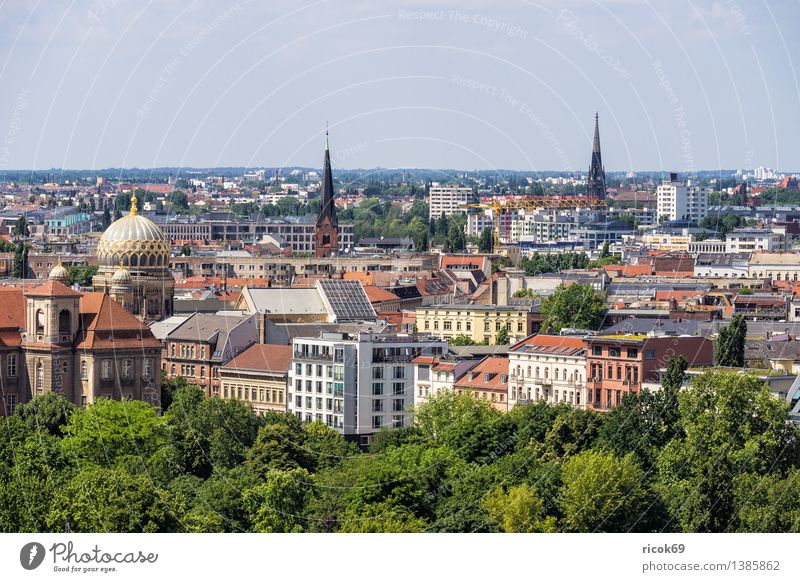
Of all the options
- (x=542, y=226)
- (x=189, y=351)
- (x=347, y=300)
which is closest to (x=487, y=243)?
(x=542, y=226)

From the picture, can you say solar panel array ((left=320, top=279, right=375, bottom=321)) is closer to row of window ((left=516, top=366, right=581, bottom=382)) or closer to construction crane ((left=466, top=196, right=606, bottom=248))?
row of window ((left=516, top=366, right=581, bottom=382))

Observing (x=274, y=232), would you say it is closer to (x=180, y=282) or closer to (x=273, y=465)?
(x=180, y=282)

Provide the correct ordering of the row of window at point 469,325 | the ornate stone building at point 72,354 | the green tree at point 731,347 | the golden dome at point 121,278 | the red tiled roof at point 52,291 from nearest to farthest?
the green tree at point 731,347 → the ornate stone building at point 72,354 → the red tiled roof at point 52,291 → the golden dome at point 121,278 → the row of window at point 469,325

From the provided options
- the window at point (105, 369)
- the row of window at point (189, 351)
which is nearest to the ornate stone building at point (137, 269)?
the row of window at point (189, 351)

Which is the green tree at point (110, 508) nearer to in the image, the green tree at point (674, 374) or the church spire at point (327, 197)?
the green tree at point (674, 374)

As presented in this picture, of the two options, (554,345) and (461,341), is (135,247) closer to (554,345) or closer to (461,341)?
(461,341)

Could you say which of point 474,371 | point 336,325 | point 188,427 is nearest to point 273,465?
point 188,427

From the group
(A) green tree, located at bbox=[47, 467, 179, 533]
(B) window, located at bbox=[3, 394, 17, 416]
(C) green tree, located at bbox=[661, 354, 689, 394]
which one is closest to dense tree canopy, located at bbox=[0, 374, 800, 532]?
(A) green tree, located at bbox=[47, 467, 179, 533]
